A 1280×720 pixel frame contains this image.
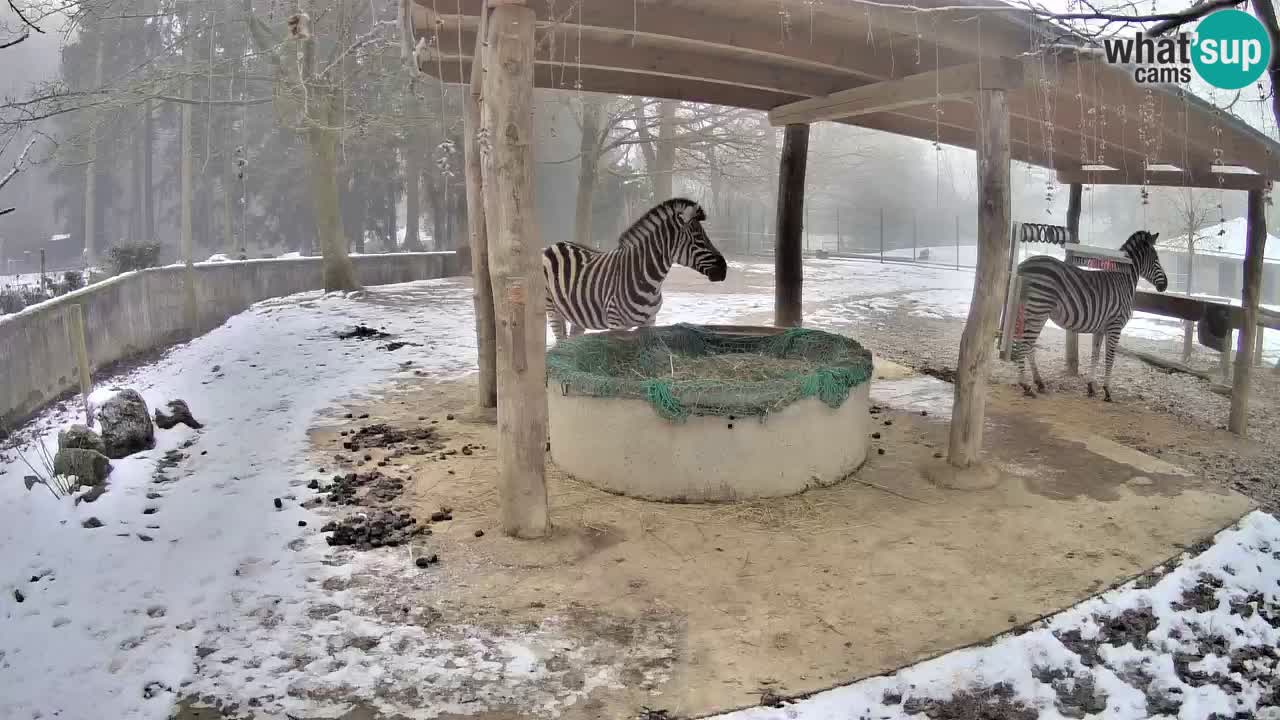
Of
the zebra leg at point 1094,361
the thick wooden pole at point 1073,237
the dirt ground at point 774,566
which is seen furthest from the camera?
the thick wooden pole at point 1073,237

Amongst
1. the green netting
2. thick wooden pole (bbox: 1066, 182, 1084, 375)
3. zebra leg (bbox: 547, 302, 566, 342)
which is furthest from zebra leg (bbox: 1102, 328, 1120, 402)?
zebra leg (bbox: 547, 302, 566, 342)

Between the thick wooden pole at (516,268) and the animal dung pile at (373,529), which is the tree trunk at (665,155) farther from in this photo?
the animal dung pile at (373,529)

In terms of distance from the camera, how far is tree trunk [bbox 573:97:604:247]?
17766 millimetres

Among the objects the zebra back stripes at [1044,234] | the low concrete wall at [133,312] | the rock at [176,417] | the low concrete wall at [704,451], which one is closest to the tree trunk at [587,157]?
the low concrete wall at [133,312]

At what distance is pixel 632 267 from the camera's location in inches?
294

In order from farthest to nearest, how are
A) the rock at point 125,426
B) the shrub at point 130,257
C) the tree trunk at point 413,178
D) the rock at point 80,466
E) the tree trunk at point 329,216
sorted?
the tree trunk at point 413,178 → the tree trunk at point 329,216 → the shrub at point 130,257 → the rock at point 125,426 → the rock at point 80,466

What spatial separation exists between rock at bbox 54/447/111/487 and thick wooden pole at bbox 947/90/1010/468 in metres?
5.63

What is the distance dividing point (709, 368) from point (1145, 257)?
5.48 m

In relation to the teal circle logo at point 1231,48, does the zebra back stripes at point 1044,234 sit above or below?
below

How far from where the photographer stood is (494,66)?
4164 mm

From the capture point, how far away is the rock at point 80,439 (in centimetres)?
536

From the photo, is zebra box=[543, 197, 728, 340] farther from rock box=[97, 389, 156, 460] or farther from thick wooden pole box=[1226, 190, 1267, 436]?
thick wooden pole box=[1226, 190, 1267, 436]

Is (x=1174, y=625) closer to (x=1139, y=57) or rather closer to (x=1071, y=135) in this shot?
(x=1139, y=57)

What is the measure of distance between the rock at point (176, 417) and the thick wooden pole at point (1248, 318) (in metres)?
9.11
